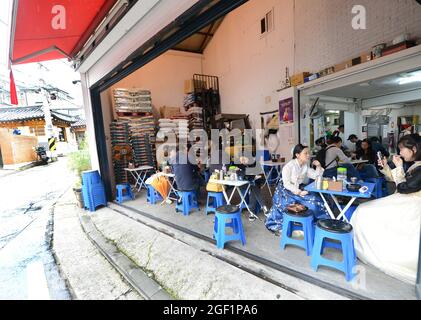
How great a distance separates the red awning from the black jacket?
389 centimetres

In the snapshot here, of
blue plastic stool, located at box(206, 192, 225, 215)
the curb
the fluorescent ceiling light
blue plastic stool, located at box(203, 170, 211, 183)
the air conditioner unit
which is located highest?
the fluorescent ceiling light

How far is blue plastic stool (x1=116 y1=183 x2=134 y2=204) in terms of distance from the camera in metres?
5.17

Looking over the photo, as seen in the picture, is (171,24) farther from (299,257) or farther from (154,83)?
(154,83)

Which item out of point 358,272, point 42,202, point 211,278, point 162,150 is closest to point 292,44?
point 162,150

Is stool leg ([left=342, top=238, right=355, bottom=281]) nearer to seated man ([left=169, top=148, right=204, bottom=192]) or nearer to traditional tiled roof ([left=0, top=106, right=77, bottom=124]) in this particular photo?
seated man ([left=169, top=148, right=204, bottom=192])

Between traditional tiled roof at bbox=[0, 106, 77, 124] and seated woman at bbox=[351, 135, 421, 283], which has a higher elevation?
traditional tiled roof at bbox=[0, 106, 77, 124]

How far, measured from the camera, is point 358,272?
83.7 inches

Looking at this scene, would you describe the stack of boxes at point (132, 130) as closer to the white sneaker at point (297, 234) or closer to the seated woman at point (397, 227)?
the white sneaker at point (297, 234)

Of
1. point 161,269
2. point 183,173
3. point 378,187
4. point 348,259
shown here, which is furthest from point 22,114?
point 378,187

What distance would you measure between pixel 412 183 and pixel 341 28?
3.81 meters

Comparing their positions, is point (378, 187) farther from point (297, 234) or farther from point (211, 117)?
point (211, 117)

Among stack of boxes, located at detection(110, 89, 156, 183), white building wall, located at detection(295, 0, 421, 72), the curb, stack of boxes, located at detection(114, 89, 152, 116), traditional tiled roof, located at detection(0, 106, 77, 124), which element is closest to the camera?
the curb

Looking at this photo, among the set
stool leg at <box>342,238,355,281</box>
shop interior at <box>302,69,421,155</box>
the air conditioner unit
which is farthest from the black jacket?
the air conditioner unit
